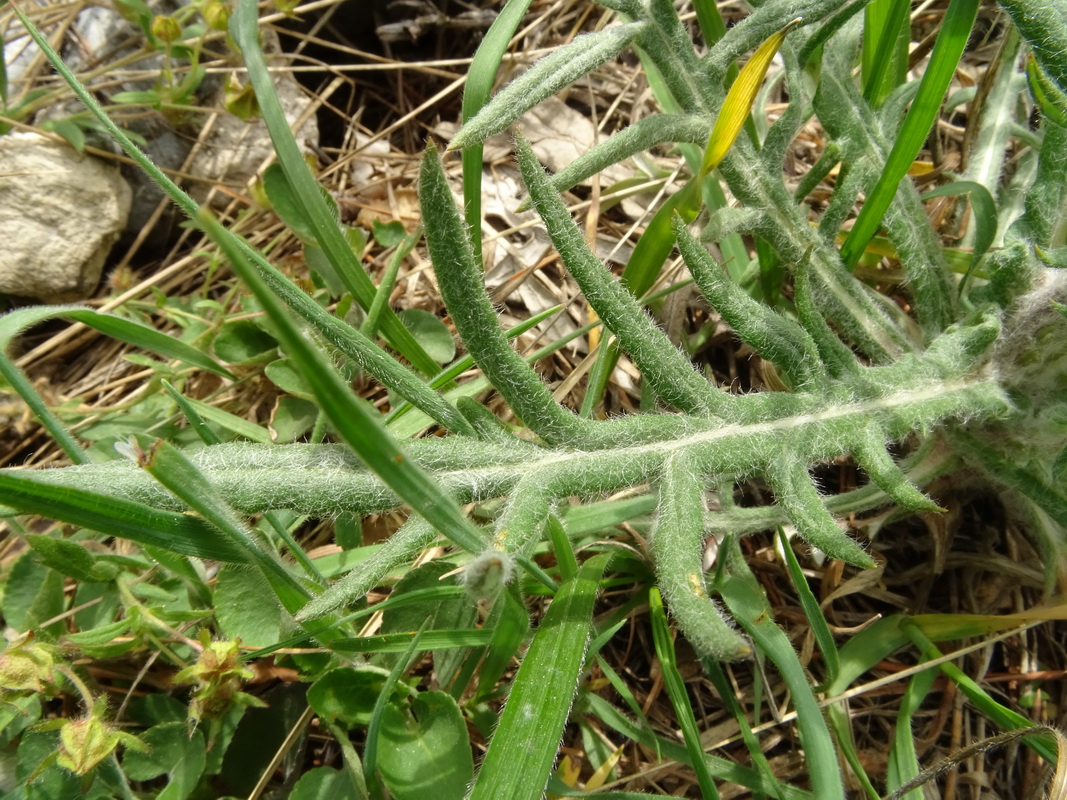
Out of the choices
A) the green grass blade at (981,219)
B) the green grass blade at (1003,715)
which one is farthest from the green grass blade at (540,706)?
the green grass blade at (981,219)

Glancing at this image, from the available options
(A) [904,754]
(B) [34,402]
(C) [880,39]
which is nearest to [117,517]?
(B) [34,402]

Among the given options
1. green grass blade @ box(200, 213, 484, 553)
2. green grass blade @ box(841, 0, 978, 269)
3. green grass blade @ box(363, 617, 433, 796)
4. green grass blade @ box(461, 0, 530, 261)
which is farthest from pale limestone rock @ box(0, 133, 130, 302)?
green grass blade @ box(841, 0, 978, 269)

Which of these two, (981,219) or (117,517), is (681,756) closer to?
(117,517)

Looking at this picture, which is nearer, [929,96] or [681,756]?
[929,96]

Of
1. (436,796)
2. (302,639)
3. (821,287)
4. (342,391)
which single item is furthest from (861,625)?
(342,391)

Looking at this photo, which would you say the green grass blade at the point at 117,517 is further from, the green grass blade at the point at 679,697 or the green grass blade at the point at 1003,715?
the green grass blade at the point at 1003,715

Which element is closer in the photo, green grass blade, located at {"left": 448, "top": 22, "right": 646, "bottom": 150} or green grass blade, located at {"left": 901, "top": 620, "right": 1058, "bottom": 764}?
green grass blade, located at {"left": 448, "top": 22, "right": 646, "bottom": 150}

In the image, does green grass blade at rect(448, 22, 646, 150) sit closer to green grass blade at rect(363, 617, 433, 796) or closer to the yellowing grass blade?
the yellowing grass blade
